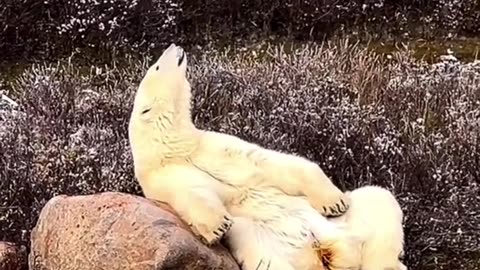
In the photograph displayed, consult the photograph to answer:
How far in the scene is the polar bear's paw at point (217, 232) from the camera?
3.18 m

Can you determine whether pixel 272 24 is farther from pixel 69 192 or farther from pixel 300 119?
pixel 69 192

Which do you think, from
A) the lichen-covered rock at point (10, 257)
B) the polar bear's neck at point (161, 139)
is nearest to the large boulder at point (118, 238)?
the polar bear's neck at point (161, 139)

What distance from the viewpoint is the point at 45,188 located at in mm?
4711

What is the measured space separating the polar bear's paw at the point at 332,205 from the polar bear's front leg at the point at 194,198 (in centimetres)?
35

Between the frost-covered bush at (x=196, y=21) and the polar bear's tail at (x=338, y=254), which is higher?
the polar bear's tail at (x=338, y=254)

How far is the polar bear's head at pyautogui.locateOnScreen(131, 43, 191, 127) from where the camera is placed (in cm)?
339

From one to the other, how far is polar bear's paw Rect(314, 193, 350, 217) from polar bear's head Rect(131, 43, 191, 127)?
0.51 meters

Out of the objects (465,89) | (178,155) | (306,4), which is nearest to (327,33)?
(306,4)

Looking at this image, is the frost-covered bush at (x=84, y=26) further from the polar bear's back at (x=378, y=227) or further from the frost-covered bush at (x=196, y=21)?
the polar bear's back at (x=378, y=227)

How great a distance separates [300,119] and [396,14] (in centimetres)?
379

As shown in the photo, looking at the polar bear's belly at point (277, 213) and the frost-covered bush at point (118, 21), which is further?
the frost-covered bush at point (118, 21)

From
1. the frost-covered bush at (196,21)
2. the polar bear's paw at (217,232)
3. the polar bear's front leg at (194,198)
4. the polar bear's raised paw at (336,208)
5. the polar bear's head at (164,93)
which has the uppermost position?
the polar bear's head at (164,93)

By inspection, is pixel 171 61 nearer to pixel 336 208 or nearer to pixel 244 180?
pixel 244 180

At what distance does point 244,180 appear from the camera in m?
3.40
